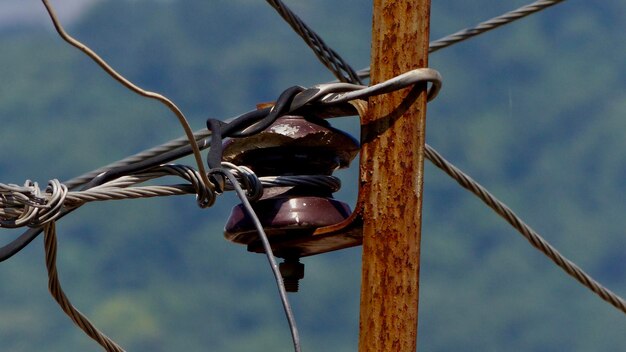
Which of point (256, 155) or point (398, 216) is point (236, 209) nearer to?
point (256, 155)

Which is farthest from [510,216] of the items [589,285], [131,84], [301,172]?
[131,84]

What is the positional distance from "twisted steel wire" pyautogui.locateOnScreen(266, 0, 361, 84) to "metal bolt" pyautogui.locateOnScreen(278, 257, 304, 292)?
1.23 m

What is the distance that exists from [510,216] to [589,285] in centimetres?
60

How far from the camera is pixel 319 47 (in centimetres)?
618

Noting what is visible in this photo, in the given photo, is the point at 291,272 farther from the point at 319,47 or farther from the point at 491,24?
the point at 491,24

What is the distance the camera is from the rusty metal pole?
4.56 metres

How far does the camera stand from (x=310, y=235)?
16.2 feet

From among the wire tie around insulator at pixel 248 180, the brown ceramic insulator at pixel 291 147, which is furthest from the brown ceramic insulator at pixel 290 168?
the wire tie around insulator at pixel 248 180

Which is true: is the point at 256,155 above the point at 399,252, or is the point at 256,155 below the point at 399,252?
above

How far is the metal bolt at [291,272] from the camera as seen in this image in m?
5.00

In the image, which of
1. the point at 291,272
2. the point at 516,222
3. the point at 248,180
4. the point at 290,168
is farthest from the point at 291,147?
the point at 516,222

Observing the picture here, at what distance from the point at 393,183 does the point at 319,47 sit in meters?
1.64

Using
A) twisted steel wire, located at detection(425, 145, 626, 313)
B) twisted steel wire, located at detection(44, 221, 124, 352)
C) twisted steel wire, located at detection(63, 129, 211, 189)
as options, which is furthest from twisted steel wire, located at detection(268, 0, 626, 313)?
twisted steel wire, located at detection(44, 221, 124, 352)

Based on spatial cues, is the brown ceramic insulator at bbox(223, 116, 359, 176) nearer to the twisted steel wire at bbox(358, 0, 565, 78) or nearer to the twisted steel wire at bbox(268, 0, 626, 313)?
the twisted steel wire at bbox(268, 0, 626, 313)
